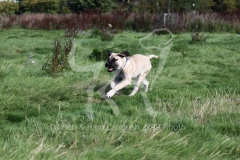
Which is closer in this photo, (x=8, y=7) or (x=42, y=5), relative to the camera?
(x=42, y=5)

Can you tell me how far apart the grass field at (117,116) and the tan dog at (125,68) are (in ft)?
0.83

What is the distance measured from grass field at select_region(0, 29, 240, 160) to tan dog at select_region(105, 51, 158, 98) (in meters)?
0.25

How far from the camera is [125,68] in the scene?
6.92 meters

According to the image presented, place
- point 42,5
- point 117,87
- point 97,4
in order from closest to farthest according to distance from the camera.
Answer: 1. point 117,87
2. point 97,4
3. point 42,5

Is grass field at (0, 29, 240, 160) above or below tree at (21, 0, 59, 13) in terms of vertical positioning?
above

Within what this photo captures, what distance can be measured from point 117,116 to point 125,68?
2.29 metres

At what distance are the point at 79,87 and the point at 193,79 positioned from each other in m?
2.90

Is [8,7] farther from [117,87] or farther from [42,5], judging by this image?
[117,87]

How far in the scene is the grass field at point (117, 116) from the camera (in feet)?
11.7

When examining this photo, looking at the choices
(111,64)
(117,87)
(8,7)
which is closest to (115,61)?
(111,64)

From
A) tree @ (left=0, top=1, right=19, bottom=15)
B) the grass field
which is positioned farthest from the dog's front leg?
tree @ (left=0, top=1, right=19, bottom=15)

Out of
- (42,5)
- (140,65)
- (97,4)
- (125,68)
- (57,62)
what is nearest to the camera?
(125,68)

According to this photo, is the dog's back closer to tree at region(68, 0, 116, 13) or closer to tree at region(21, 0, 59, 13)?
tree at region(68, 0, 116, 13)

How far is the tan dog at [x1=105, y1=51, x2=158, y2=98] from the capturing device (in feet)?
21.8
